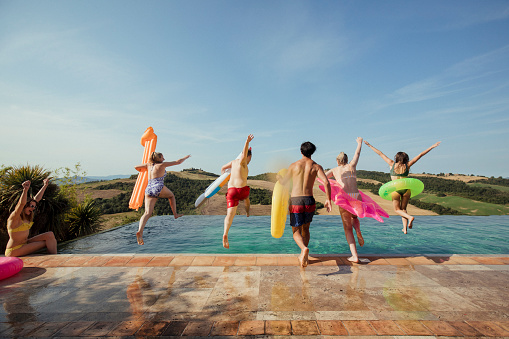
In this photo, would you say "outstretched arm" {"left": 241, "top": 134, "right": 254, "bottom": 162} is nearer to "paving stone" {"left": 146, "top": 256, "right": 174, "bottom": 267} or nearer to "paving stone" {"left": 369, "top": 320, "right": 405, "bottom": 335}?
"paving stone" {"left": 146, "top": 256, "right": 174, "bottom": 267}

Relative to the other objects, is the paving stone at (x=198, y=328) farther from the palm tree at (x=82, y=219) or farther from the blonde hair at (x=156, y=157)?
the palm tree at (x=82, y=219)

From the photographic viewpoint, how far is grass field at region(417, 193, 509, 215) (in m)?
18.8

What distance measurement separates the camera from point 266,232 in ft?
44.8

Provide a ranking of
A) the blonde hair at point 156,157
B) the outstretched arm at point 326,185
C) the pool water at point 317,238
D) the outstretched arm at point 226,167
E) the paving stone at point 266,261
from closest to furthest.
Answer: the outstretched arm at point 326,185 < the paving stone at point 266,261 < the outstretched arm at point 226,167 < the blonde hair at point 156,157 < the pool water at point 317,238

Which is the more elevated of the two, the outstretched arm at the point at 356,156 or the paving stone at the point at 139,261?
the outstretched arm at the point at 356,156

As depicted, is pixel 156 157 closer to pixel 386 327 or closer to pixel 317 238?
pixel 386 327

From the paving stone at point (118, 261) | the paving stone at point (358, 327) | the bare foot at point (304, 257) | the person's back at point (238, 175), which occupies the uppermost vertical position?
the person's back at point (238, 175)

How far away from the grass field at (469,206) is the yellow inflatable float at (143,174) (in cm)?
2188

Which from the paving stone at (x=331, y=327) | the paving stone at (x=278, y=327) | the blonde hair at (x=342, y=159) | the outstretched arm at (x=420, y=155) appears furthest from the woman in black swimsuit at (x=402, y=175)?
the paving stone at (x=278, y=327)

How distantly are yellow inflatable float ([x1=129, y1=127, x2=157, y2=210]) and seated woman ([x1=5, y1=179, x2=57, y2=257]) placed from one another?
7.95 feet

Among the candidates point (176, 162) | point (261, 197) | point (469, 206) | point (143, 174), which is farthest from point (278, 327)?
point (469, 206)

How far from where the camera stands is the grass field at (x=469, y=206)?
18.8 metres

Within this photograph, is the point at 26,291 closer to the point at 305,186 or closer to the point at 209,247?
the point at 305,186

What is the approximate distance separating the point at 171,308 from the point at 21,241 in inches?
242
